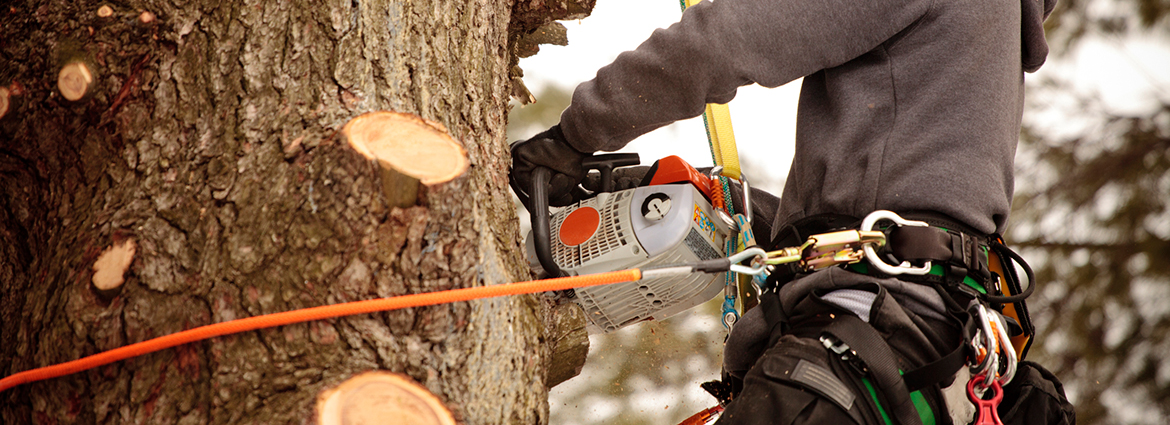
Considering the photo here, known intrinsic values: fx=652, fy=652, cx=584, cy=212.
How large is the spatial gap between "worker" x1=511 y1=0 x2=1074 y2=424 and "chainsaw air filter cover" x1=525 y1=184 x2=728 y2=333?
0.83ft

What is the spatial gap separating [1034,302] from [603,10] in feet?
7.56

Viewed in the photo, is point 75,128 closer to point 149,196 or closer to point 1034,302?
point 149,196

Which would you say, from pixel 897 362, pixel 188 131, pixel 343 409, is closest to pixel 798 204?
pixel 897 362

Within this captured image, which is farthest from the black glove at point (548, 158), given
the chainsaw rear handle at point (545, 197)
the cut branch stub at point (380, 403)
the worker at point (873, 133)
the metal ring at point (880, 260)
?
the cut branch stub at point (380, 403)

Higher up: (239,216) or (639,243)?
(239,216)

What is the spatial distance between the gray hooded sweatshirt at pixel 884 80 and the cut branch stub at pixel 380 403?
2.61ft

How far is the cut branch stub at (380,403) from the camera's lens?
774 millimetres

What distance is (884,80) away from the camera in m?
1.28

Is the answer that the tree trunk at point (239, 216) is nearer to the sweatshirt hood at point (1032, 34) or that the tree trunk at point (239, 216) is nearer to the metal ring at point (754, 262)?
the metal ring at point (754, 262)

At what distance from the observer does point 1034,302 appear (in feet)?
7.99

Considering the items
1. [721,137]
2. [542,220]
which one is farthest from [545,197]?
[721,137]

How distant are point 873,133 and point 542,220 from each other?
74 cm

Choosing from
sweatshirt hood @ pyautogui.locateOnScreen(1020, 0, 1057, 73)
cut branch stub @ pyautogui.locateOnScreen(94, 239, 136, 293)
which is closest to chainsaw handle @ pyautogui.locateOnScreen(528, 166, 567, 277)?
cut branch stub @ pyautogui.locateOnScreen(94, 239, 136, 293)

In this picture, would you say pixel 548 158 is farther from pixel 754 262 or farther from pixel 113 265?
pixel 113 265
